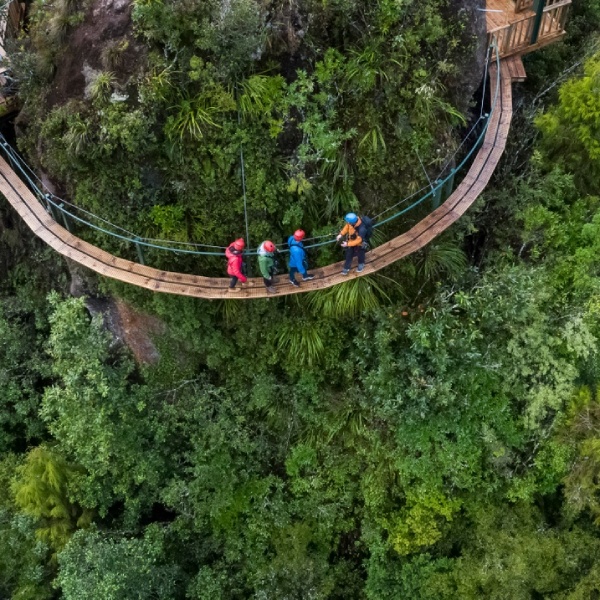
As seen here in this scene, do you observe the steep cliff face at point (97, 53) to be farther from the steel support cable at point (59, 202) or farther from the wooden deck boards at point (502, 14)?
the wooden deck boards at point (502, 14)

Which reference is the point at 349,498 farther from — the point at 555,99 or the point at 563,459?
the point at 555,99

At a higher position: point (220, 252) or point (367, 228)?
point (367, 228)

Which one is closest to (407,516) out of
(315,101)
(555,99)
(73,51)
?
(315,101)

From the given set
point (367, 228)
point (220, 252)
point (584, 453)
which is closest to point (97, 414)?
point (220, 252)

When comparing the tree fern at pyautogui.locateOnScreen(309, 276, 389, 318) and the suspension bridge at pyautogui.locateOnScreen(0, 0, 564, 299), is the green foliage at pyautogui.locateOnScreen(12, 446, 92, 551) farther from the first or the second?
the tree fern at pyautogui.locateOnScreen(309, 276, 389, 318)

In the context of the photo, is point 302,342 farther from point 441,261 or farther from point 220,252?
point 441,261

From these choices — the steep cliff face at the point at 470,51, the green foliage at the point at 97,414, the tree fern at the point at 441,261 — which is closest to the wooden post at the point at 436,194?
the tree fern at the point at 441,261

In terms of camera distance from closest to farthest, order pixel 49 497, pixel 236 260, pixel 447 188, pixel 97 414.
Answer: pixel 236 260 < pixel 447 188 < pixel 97 414 < pixel 49 497
